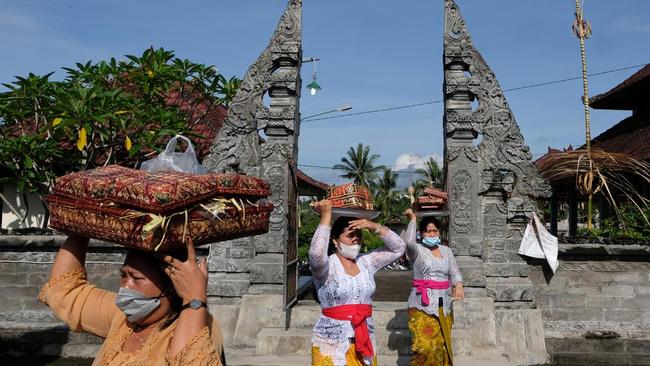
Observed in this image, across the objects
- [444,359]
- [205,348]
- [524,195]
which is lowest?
[444,359]

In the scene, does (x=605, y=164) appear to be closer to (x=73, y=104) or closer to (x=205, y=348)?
(x=73, y=104)

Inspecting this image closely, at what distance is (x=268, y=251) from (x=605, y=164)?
581 cm

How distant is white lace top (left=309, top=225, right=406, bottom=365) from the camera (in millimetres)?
4367

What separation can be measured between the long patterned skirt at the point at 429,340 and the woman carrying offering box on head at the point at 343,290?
1.60m

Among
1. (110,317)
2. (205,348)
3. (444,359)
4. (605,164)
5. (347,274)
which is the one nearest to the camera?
(205,348)

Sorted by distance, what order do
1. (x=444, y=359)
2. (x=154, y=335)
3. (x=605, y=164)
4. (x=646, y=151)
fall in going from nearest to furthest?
(x=154, y=335) → (x=444, y=359) → (x=605, y=164) → (x=646, y=151)

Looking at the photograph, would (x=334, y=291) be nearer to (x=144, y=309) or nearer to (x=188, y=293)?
(x=144, y=309)

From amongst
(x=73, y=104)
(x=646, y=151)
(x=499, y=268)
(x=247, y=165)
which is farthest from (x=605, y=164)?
(x=73, y=104)

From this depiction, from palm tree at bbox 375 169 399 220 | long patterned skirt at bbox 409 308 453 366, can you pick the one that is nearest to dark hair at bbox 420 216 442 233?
long patterned skirt at bbox 409 308 453 366

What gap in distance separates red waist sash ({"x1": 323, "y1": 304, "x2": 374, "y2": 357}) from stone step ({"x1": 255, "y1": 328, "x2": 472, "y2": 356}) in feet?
9.39

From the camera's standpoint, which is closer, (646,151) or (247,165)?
(247,165)

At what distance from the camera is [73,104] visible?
875 cm

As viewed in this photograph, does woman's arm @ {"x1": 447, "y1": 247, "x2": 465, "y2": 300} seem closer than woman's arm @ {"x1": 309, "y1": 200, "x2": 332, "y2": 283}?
No

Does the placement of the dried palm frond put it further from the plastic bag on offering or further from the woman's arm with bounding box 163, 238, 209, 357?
the woman's arm with bounding box 163, 238, 209, 357
